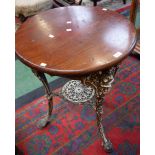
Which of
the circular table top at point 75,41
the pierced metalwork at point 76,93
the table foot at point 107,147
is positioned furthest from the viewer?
the pierced metalwork at point 76,93

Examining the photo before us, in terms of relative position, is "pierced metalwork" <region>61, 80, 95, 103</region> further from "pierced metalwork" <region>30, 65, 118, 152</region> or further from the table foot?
the table foot

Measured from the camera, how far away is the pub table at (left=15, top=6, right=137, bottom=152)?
0.91 meters

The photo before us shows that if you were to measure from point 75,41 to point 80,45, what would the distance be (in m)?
0.05

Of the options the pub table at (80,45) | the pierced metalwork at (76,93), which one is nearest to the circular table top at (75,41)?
the pub table at (80,45)

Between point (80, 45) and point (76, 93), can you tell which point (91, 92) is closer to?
point (76, 93)

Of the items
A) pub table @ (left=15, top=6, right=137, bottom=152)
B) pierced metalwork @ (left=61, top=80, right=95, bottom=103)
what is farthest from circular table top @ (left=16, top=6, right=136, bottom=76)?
pierced metalwork @ (left=61, top=80, right=95, bottom=103)

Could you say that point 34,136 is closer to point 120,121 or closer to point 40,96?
point 40,96

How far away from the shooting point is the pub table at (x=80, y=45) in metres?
0.91

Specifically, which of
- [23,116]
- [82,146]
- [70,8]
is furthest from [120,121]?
[70,8]

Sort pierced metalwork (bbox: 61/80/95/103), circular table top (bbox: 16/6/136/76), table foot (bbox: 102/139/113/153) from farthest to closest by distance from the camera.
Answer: pierced metalwork (bbox: 61/80/95/103) < table foot (bbox: 102/139/113/153) < circular table top (bbox: 16/6/136/76)

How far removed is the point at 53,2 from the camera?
245cm

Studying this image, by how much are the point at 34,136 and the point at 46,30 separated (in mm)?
681

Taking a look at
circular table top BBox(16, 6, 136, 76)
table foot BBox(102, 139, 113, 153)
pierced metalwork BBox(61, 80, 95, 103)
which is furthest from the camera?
pierced metalwork BBox(61, 80, 95, 103)

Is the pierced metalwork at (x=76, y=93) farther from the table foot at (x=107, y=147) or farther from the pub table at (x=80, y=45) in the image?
the table foot at (x=107, y=147)
